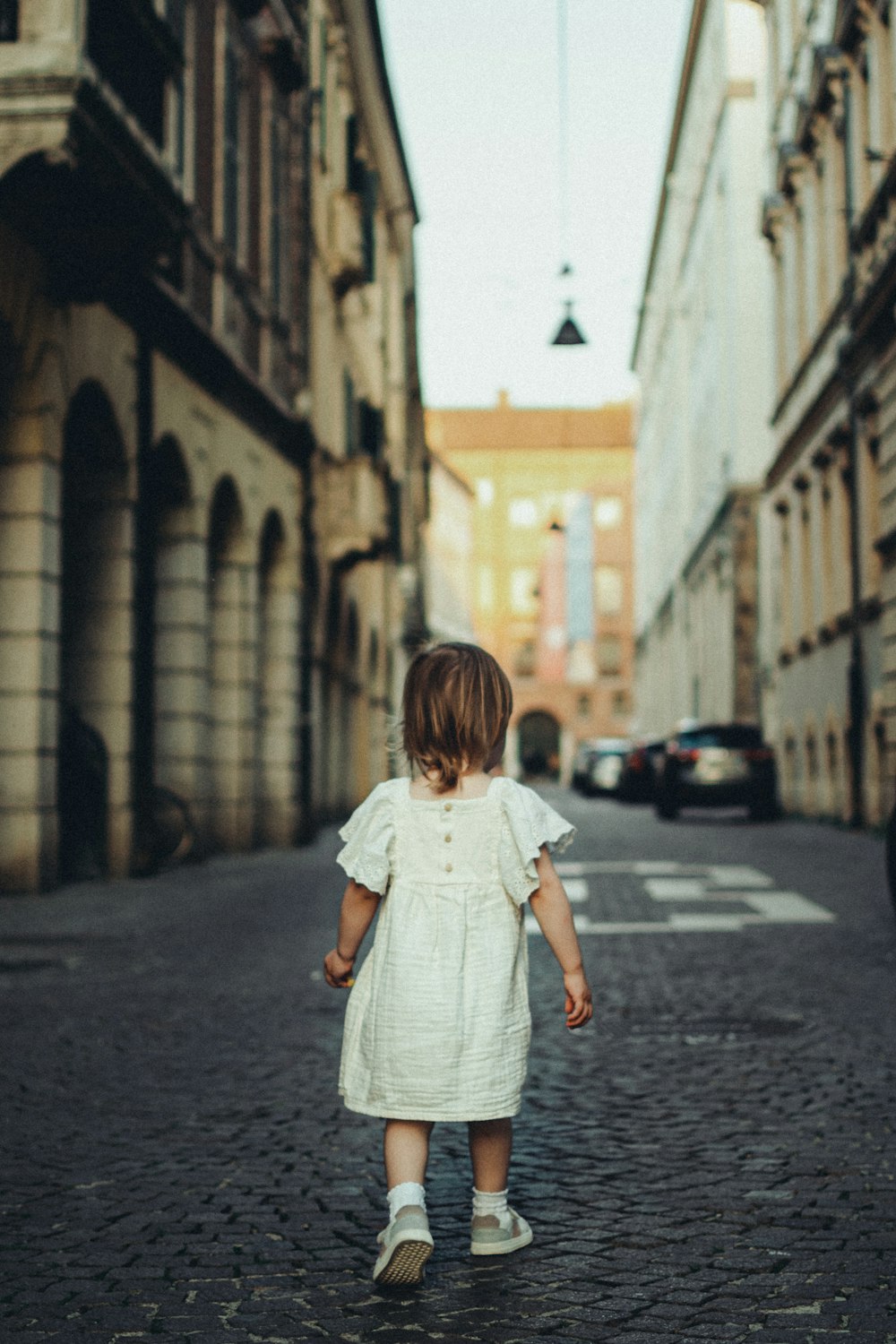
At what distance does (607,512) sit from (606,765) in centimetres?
4588

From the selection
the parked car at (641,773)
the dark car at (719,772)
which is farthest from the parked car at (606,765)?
the dark car at (719,772)

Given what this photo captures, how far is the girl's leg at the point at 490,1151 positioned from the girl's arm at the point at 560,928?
0.87 feet

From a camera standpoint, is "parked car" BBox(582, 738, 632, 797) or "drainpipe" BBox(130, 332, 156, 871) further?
"parked car" BBox(582, 738, 632, 797)

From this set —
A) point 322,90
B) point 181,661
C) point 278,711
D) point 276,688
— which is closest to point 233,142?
point 181,661

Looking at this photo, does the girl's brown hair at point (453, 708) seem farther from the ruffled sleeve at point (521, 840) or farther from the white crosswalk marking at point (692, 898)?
the white crosswalk marking at point (692, 898)

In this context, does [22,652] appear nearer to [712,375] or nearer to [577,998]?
[577,998]

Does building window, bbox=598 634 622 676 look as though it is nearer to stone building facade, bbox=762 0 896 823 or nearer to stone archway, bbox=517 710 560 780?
stone archway, bbox=517 710 560 780

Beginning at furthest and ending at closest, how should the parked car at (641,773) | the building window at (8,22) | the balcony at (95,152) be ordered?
the parked car at (641,773)
the building window at (8,22)
the balcony at (95,152)

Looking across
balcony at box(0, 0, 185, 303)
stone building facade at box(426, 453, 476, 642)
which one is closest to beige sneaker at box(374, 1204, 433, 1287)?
balcony at box(0, 0, 185, 303)

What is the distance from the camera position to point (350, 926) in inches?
163

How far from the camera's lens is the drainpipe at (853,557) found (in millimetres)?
24969

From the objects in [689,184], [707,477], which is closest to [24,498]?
[707,477]

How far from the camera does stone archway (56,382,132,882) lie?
16.5 m

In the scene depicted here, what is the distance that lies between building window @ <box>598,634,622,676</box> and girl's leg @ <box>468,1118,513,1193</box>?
86.3 m
